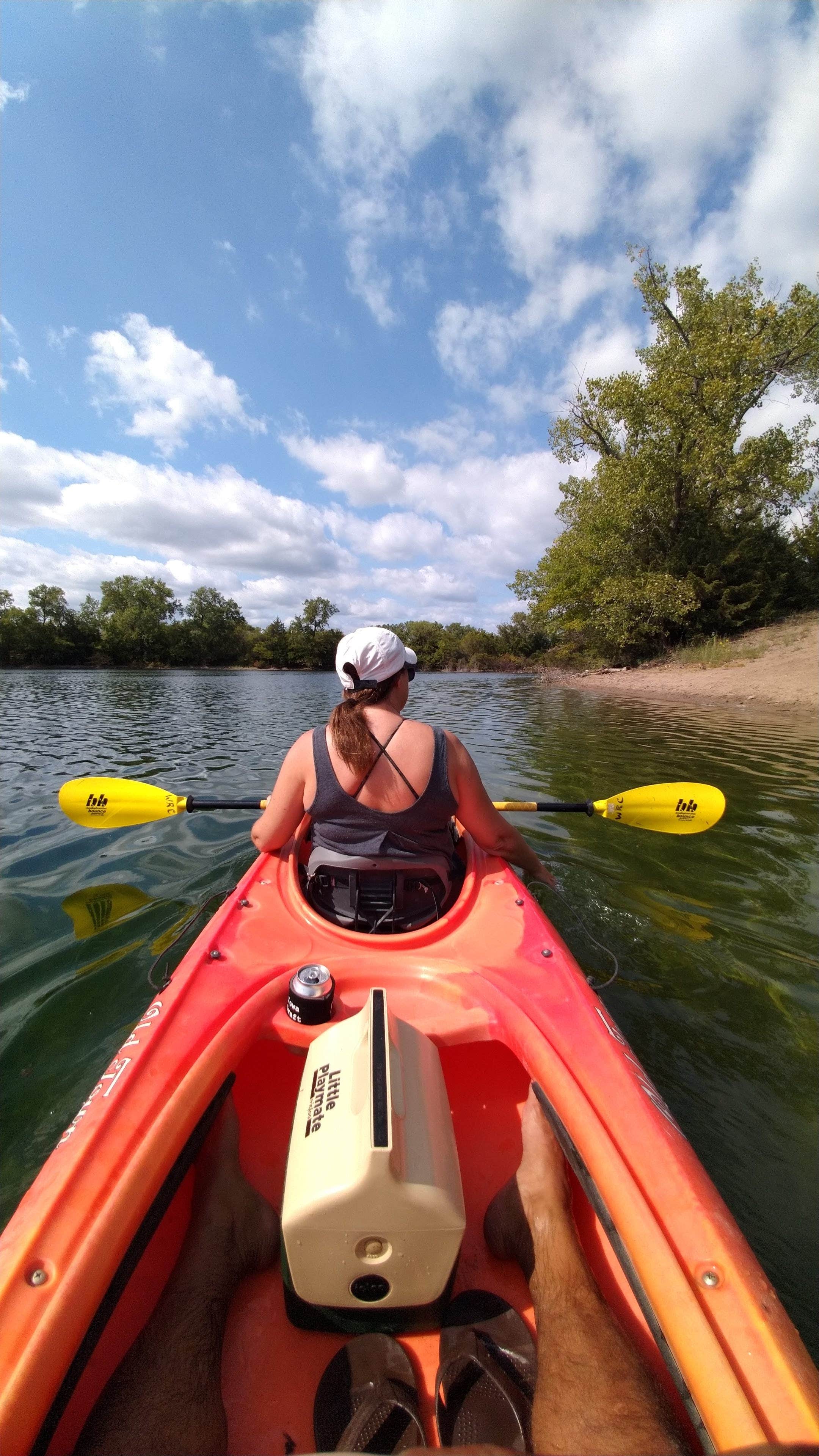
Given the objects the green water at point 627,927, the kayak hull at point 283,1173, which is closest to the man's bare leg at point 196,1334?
the kayak hull at point 283,1173

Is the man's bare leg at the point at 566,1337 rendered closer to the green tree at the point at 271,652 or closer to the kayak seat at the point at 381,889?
the kayak seat at the point at 381,889

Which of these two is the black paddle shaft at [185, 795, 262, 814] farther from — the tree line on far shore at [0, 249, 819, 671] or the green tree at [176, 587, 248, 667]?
the green tree at [176, 587, 248, 667]

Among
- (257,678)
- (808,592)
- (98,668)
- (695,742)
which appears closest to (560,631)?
(808,592)

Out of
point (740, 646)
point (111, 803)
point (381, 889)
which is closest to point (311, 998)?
point (381, 889)

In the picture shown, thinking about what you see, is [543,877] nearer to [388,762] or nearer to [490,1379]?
[388,762]

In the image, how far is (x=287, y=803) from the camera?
2836 millimetres

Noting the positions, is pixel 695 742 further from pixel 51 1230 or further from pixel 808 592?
pixel 808 592

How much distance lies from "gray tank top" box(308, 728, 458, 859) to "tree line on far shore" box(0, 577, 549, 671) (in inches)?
2055

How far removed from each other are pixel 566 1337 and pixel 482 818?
1.84m

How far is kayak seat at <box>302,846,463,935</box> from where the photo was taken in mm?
2668

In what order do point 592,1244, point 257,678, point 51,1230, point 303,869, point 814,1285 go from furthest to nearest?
point 257,678 < point 303,869 < point 814,1285 < point 592,1244 < point 51,1230

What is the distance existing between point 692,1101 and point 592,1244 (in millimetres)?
1093

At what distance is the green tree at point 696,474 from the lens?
75.8 feet

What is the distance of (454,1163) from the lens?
139 cm
